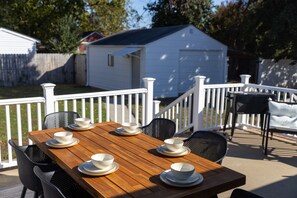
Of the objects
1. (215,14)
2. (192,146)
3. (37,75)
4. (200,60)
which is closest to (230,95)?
(192,146)

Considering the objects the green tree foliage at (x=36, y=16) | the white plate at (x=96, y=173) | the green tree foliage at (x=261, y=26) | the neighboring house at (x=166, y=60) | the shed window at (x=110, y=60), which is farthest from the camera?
the green tree foliage at (x=36, y=16)

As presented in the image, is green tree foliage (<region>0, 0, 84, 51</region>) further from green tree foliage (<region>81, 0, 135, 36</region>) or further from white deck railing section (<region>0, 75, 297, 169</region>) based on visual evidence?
white deck railing section (<region>0, 75, 297, 169</region>)

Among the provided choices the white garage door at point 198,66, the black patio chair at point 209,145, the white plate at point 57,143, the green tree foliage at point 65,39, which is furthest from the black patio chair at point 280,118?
the green tree foliage at point 65,39

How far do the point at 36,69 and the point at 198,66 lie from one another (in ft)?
28.7

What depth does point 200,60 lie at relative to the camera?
14.0m

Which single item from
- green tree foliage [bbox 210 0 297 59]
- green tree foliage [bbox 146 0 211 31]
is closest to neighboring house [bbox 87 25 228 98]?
green tree foliage [bbox 210 0 297 59]

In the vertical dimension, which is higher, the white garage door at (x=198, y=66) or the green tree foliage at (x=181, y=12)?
the green tree foliage at (x=181, y=12)

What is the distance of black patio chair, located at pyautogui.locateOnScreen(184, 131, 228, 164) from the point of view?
9.31ft

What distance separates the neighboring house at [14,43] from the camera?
1769 centimetres

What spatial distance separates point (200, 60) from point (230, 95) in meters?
8.53

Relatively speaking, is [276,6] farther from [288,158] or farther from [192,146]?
[192,146]

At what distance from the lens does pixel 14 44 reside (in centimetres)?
1816

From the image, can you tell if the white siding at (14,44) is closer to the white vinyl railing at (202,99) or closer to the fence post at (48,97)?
the white vinyl railing at (202,99)

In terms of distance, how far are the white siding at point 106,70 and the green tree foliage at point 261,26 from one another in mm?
6119
